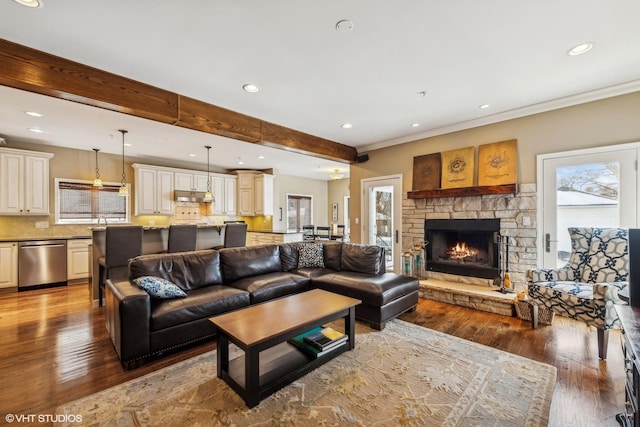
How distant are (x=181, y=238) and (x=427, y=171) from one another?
4.29 meters

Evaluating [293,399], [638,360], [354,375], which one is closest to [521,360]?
[354,375]

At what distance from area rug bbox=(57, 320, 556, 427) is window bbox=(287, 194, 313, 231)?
6.97 m

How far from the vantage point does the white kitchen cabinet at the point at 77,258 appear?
5.27m

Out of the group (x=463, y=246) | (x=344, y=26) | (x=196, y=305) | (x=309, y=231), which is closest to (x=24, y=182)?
(x=196, y=305)

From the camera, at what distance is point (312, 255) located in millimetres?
4371

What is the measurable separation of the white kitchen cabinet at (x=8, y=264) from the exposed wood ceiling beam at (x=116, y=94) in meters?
4.03

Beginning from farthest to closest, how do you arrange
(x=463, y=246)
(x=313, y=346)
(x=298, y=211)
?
(x=298, y=211) → (x=463, y=246) → (x=313, y=346)

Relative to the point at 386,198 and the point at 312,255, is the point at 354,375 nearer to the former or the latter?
the point at 312,255

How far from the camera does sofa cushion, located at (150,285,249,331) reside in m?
2.51

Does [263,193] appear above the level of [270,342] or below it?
above

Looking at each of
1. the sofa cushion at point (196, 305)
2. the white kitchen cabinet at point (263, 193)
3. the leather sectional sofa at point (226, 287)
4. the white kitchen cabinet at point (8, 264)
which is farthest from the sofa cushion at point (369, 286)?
the white kitchen cabinet at point (8, 264)

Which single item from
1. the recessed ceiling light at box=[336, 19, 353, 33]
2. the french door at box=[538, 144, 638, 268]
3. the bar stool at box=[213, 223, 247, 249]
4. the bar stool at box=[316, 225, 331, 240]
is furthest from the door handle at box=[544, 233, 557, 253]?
the bar stool at box=[316, 225, 331, 240]

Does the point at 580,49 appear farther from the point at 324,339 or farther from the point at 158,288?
the point at 158,288

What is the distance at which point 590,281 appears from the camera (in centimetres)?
302
